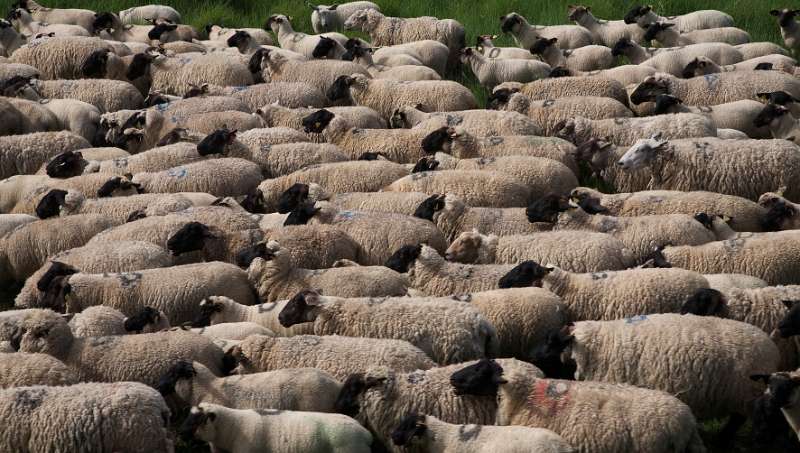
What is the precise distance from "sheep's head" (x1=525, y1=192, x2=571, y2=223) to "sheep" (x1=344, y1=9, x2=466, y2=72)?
22.7 feet

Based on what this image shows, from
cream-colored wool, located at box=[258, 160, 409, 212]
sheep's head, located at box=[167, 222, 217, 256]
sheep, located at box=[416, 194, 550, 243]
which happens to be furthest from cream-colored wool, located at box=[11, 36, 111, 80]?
sheep, located at box=[416, 194, 550, 243]

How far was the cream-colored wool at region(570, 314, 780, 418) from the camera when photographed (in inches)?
308

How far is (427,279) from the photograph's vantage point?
952 centimetres

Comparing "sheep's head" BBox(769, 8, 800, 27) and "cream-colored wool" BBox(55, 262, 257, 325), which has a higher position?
"sheep's head" BBox(769, 8, 800, 27)

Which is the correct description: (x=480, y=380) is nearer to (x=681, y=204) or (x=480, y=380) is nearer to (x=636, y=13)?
(x=681, y=204)

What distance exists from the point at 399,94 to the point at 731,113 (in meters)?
3.75

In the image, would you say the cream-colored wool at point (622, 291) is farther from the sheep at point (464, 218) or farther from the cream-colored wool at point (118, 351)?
the cream-colored wool at point (118, 351)

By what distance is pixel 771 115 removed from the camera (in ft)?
41.6

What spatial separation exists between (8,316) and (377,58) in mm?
8499

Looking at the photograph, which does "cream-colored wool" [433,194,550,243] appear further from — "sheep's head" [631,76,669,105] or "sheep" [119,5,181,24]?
"sheep" [119,5,181,24]

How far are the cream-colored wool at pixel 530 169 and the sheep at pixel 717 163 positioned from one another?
69 centimetres

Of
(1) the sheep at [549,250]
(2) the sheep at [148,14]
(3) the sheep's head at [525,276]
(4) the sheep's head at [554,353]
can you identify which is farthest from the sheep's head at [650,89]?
(2) the sheep at [148,14]

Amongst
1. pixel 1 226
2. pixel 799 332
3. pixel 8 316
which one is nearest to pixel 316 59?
pixel 1 226

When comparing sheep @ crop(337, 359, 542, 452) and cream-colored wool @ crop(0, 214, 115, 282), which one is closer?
sheep @ crop(337, 359, 542, 452)
